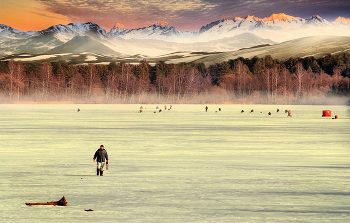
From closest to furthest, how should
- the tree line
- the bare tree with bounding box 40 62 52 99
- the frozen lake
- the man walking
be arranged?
the frozen lake < the man walking < the tree line < the bare tree with bounding box 40 62 52 99

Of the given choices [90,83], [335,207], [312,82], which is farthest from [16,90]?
[335,207]

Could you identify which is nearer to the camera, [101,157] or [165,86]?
[101,157]

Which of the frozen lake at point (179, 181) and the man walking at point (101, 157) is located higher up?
the man walking at point (101, 157)

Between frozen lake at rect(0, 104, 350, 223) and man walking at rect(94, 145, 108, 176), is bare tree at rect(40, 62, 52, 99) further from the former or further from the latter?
man walking at rect(94, 145, 108, 176)

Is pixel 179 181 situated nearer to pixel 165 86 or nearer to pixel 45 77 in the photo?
pixel 45 77

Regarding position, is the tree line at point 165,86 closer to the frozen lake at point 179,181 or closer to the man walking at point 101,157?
the frozen lake at point 179,181

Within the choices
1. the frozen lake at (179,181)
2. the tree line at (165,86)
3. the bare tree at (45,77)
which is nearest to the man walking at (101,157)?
the frozen lake at (179,181)

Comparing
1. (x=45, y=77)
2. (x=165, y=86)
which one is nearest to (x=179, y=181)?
(x=45, y=77)

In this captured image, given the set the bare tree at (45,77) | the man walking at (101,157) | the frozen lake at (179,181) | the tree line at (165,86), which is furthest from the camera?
the bare tree at (45,77)

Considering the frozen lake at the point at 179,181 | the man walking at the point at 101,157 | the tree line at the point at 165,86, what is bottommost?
the frozen lake at the point at 179,181

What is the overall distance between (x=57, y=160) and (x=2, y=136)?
515 inches

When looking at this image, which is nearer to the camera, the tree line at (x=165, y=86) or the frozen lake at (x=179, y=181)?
the frozen lake at (x=179, y=181)

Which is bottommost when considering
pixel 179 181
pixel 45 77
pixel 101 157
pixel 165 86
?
pixel 179 181

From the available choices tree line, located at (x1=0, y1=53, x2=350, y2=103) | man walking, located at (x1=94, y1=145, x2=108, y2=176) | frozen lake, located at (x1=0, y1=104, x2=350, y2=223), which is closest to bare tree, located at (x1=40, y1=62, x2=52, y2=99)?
tree line, located at (x1=0, y1=53, x2=350, y2=103)
